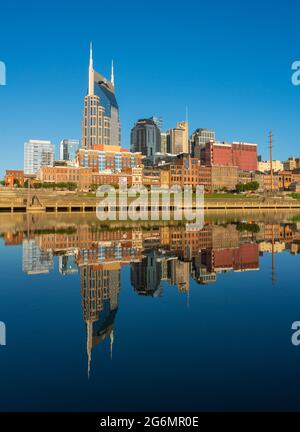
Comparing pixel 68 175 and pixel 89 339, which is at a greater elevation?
pixel 68 175

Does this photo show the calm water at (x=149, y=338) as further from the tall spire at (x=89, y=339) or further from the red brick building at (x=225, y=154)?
the red brick building at (x=225, y=154)

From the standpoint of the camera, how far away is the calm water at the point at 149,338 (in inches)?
206

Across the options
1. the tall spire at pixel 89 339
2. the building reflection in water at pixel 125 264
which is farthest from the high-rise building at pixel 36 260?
the tall spire at pixel 89 339

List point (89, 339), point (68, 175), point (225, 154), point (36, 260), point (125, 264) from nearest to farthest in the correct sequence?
point (89, 339) < point (125, 264) < point (36, 260) < point (68, 175) < point (225, 154)

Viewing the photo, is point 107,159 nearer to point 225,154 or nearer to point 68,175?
point 68,175

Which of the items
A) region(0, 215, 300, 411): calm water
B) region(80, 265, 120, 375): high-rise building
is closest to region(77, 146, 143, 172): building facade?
region(80, 265, 120, 375): high-rise building

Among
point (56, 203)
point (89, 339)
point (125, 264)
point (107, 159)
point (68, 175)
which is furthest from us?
point (107, 159)

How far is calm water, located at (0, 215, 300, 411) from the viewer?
17.1 feet

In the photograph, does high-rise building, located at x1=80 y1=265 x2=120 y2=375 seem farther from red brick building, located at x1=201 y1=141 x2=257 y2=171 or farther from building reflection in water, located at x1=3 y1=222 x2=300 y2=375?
red brick building, located at x1=201 y1=141 x2=257 y2=171

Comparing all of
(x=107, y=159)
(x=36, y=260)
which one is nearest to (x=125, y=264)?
(x=36, y=260)

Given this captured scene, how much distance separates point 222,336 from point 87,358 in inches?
101

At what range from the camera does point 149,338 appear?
7.34 meters

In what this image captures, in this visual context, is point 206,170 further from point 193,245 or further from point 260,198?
point 193,245

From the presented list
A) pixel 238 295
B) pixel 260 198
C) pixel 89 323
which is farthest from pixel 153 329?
pixel 260 198
